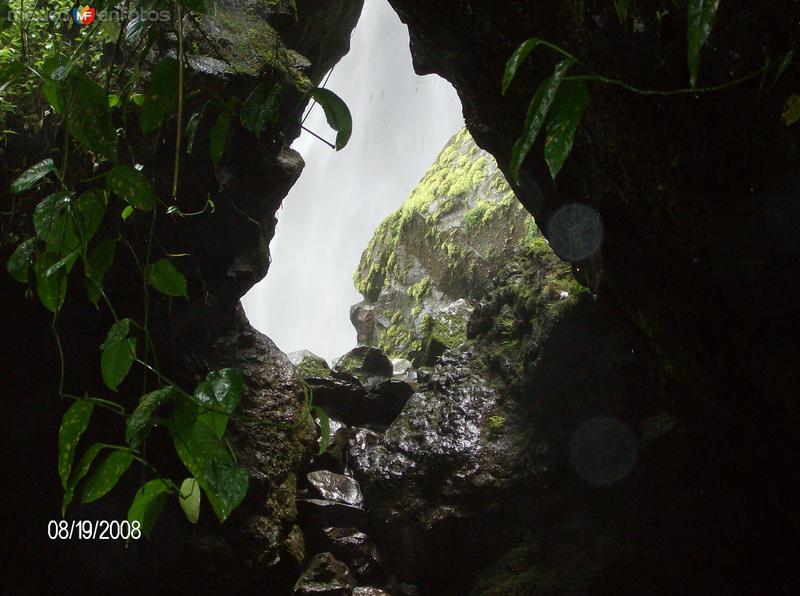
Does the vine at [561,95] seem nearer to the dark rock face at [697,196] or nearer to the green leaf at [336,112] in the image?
the green leaf at [336,112]

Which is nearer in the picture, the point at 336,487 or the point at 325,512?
the point at 325,512

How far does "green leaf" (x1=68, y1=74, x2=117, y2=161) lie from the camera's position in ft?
3.15

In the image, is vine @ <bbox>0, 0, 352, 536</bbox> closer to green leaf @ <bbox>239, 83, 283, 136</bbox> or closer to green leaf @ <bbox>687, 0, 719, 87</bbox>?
green leaf @ <bbox>239, 83, 283, 136</bbox>

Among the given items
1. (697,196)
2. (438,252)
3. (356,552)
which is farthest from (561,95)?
(438,252)

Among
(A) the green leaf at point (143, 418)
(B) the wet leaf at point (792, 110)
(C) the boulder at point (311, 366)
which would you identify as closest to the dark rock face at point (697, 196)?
(B) the wet leaf at point (792, 110)

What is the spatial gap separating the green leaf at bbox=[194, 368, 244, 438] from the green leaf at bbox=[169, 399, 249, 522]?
0.07 m

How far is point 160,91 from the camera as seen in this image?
1.04m

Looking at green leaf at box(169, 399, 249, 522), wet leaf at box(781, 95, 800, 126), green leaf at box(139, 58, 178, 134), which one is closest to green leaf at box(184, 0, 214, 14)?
green leaf at box(139, 58, 178, 134)

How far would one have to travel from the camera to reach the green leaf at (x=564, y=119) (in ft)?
2.61

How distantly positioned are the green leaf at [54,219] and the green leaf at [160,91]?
0.20 meters

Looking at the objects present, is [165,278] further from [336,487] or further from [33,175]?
[336,487]

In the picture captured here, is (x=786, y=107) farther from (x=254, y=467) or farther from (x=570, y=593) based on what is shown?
(x=254, y=467)

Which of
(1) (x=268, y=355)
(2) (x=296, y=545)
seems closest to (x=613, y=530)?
(2) (x=296, y=545)

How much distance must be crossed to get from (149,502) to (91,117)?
698 mm
